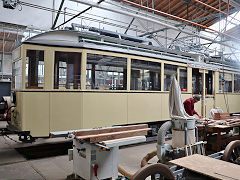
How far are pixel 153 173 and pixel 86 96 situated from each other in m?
3.06

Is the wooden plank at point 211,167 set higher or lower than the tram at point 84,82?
lower

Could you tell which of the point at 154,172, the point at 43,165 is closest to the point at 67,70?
the point at 43,165

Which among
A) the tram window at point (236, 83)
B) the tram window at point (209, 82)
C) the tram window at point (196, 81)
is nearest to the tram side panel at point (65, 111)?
the tram window at point (196, 81)

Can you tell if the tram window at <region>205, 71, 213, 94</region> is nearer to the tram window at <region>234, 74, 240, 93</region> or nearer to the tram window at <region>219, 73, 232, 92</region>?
the tram window at <region>219, 73, 232, 92</region>

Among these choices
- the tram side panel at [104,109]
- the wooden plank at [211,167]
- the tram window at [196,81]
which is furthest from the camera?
the tram window at [196,81]

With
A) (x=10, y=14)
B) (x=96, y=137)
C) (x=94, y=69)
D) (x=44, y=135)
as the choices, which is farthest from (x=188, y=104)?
(x=10, y=14)

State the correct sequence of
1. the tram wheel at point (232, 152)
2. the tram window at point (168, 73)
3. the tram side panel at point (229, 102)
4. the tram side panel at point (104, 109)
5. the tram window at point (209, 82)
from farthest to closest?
the tram side panel at point (229, 102) < the tram window at point (209, 82) < the tram window at point (168, 73) < the tram side panel at point (104, 109) < the tram wheel at point (232, 152)

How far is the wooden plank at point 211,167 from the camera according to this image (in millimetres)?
2095

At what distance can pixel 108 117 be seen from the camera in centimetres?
543

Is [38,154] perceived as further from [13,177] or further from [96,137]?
[96,137]

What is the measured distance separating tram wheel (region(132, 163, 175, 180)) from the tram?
2569mm

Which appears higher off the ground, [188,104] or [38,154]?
[188,104]

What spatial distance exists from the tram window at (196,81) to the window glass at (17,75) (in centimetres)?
574

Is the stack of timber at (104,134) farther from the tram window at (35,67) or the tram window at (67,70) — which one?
the tram window at (35,67)
